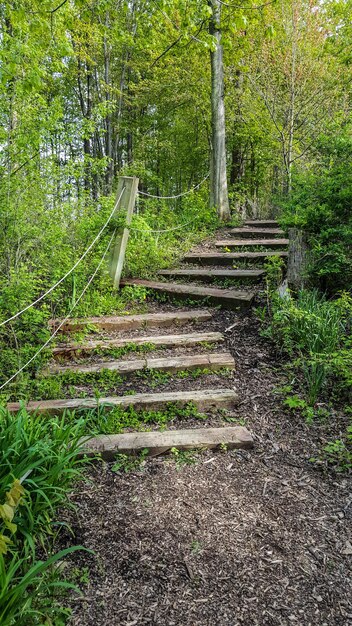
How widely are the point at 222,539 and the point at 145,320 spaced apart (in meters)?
2.57

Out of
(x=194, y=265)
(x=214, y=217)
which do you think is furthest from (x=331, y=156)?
(x=214, y=217)

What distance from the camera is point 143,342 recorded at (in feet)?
11.9

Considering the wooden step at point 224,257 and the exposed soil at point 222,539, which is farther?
the wooden step at point 224,257

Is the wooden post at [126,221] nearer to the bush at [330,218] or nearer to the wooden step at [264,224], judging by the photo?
the bush at [330,218]

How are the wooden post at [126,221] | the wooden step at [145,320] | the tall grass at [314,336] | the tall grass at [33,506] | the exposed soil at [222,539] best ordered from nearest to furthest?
the tall grass at [33,506] < the exposed soil at [222,539] < the tall grass at [314,336] < the wooden step at [145,320] < the wooden post at [126,221]

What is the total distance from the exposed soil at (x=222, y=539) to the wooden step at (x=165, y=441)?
7 cm

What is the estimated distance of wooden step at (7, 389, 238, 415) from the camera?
261cm

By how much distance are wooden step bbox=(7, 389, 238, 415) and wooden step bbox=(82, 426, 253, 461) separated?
0.27 metres

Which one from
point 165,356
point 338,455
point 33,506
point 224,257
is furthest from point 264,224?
point 33,506

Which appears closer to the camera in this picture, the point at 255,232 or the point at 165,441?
the point at 165,441

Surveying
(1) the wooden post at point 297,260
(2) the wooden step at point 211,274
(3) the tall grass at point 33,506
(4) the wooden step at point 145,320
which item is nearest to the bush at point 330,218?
(1) the wooden post at point 297,260

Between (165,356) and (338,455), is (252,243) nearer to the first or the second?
(165,356)

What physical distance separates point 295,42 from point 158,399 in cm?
863

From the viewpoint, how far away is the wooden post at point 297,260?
421cm
